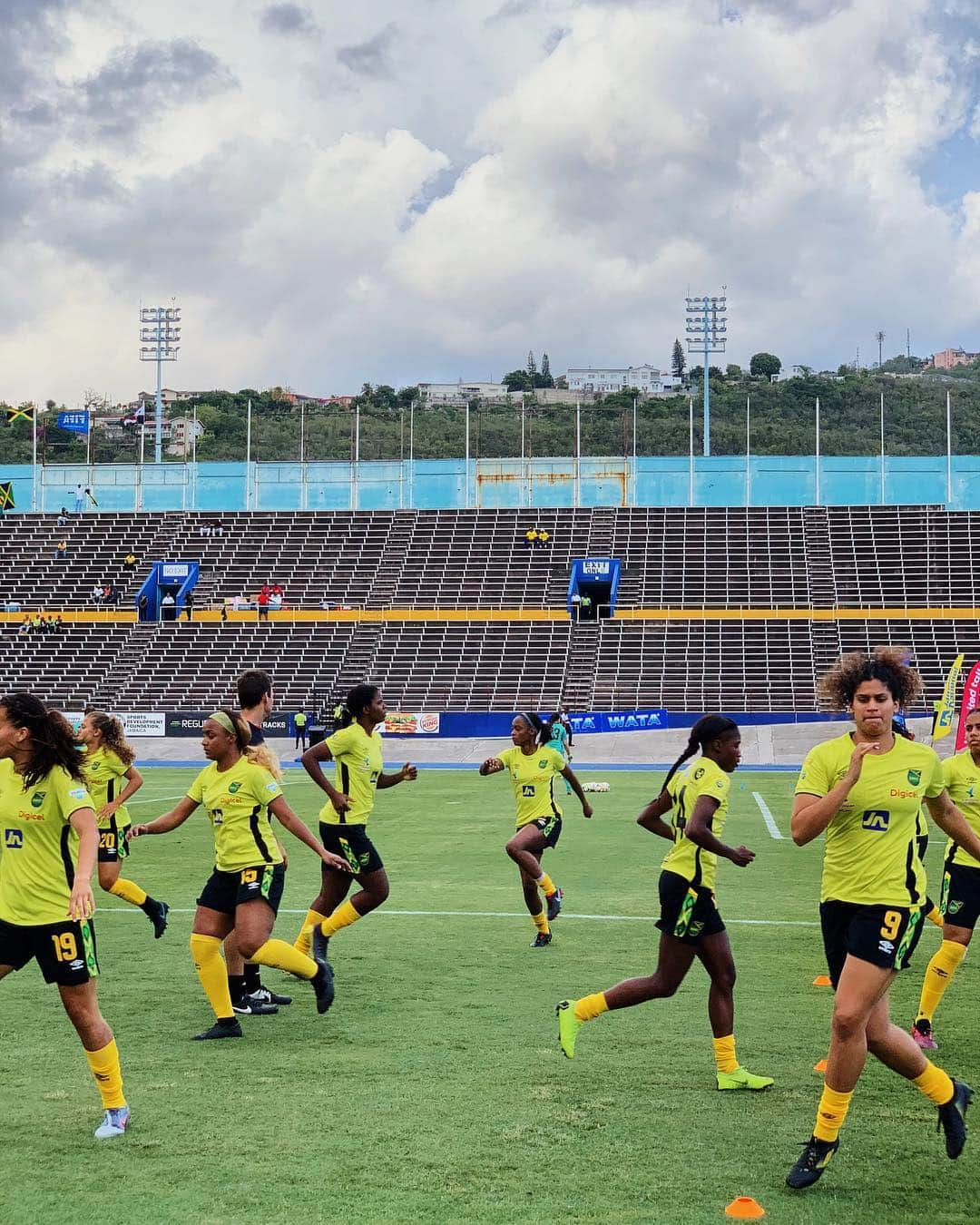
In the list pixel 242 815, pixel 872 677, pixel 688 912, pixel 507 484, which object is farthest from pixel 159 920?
pixel 507 484

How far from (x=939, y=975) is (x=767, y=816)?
16375 mm

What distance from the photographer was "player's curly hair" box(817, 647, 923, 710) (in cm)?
656

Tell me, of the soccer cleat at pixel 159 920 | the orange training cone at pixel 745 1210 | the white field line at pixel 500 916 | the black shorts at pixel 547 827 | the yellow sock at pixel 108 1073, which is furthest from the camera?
the white field line at pixel 500 916

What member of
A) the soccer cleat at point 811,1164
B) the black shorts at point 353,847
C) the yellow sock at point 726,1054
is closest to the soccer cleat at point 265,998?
the black shorts at point 353,847

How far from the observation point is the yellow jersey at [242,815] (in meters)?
9.13

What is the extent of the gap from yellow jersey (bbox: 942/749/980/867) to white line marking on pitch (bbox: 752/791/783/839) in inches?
508

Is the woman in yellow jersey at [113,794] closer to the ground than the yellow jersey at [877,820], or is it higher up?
closer to the ground

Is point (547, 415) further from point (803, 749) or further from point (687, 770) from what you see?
point (687, 770)

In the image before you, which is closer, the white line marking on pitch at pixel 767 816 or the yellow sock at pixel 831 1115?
the yellow sock at pixel 831 1115

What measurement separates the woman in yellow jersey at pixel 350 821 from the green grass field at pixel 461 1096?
0.48 m

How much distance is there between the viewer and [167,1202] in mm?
6078

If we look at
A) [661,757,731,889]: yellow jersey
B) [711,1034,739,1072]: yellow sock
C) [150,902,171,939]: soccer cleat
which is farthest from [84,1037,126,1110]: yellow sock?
[150,902,171,939]: soccer cleat

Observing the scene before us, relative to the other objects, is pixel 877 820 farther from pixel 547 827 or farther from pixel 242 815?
pixel 547 827

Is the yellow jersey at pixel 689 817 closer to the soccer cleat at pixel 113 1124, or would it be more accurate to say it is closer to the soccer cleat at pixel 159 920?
the soccer cleat at pixel 113 1124
